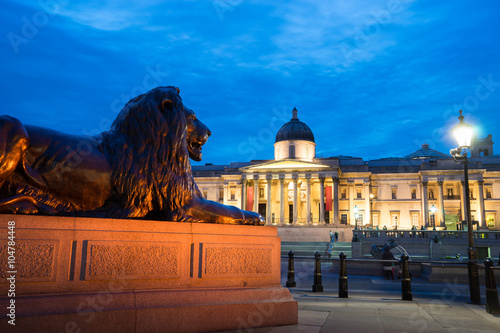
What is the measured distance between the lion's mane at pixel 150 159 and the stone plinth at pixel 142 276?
27 centimetres

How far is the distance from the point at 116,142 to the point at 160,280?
162 cm

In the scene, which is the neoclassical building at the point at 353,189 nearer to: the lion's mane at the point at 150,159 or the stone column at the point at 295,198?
the stone column at the point at 295,198

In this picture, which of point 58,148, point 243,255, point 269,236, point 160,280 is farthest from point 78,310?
point 269,236

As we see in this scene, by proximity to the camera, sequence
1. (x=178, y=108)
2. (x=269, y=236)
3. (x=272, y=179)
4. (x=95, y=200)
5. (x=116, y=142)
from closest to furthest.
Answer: (x=95, y=200) → (x=116, y=142) → (x=178, y=108) → (x=269, y=236) → (x=272, y=179)

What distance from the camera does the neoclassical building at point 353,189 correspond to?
2363 inches

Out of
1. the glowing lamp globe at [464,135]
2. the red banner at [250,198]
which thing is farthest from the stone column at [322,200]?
the glowing lamp globe at [464,135]

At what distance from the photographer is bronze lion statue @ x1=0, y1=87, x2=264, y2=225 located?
12.9 feet

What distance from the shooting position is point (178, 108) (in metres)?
4.84

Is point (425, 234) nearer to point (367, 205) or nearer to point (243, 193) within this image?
point (367, 205)

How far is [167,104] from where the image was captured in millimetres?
4852

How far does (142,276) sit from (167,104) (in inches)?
79.8

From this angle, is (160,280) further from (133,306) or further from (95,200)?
(95,200)

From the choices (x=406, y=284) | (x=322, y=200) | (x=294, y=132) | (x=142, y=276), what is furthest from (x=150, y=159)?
(x=294, y=132)

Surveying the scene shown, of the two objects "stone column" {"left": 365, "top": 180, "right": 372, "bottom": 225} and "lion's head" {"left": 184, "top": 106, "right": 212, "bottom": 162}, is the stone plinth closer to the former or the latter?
"lion's head" {"left": 184, "top": 106, "right": 212, "bottom": 162}
